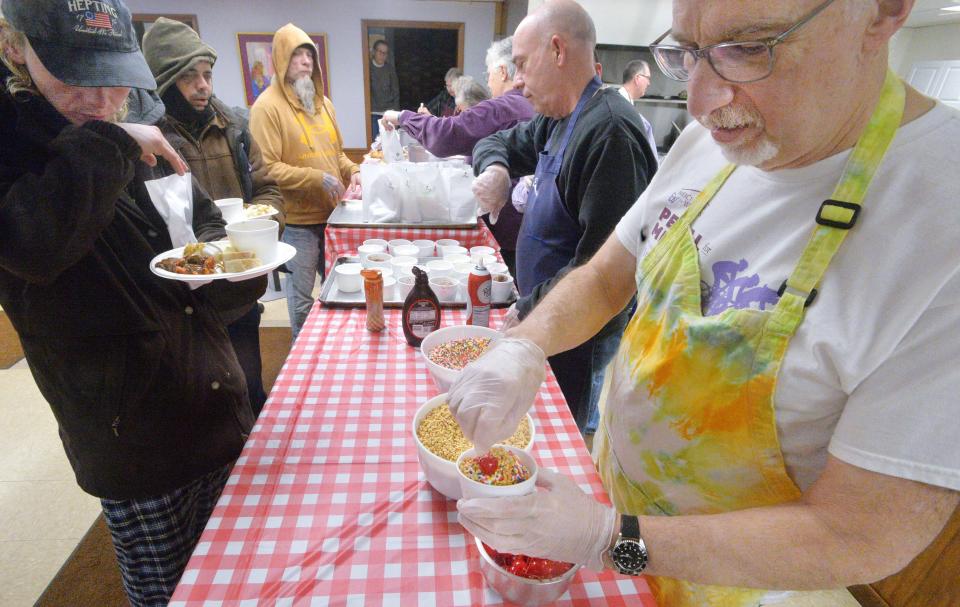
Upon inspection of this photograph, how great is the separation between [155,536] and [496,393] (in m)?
1.09

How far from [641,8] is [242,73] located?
5.22 metres

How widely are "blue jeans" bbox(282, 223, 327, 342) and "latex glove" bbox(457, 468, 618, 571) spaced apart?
260 centimetres

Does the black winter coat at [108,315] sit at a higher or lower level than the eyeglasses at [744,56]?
lower

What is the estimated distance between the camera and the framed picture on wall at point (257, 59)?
21.2ft

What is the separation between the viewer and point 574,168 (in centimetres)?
177

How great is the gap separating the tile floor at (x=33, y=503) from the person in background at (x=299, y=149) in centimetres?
140

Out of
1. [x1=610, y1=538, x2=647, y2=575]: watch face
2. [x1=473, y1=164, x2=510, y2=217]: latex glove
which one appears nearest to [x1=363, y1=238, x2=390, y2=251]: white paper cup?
[x1=473, y1=164, x2=510, y2=217]: latex glove

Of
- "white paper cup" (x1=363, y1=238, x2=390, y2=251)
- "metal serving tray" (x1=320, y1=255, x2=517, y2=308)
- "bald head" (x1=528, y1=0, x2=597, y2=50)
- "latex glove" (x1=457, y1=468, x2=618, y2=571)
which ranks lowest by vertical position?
"metal serving tray" (x1=320, y1=255, x2=517, y2=308)

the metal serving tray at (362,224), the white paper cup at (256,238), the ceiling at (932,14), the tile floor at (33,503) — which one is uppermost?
the ceiling at (932,14)

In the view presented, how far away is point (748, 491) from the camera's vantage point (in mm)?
832

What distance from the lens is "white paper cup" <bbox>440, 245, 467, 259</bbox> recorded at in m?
2.43

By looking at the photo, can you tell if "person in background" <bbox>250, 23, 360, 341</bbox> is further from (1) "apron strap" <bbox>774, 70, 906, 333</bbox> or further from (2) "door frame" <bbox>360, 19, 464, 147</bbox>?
(2) "door frame" <bbox>360, 19, 464, 147</bbox>

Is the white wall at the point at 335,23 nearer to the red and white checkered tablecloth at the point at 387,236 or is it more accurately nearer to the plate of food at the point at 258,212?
the red and white checkered tablecloth at the point at 387,236

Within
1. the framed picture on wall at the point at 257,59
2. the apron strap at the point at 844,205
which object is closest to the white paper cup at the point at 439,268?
the apron strap at the point at 844,205
